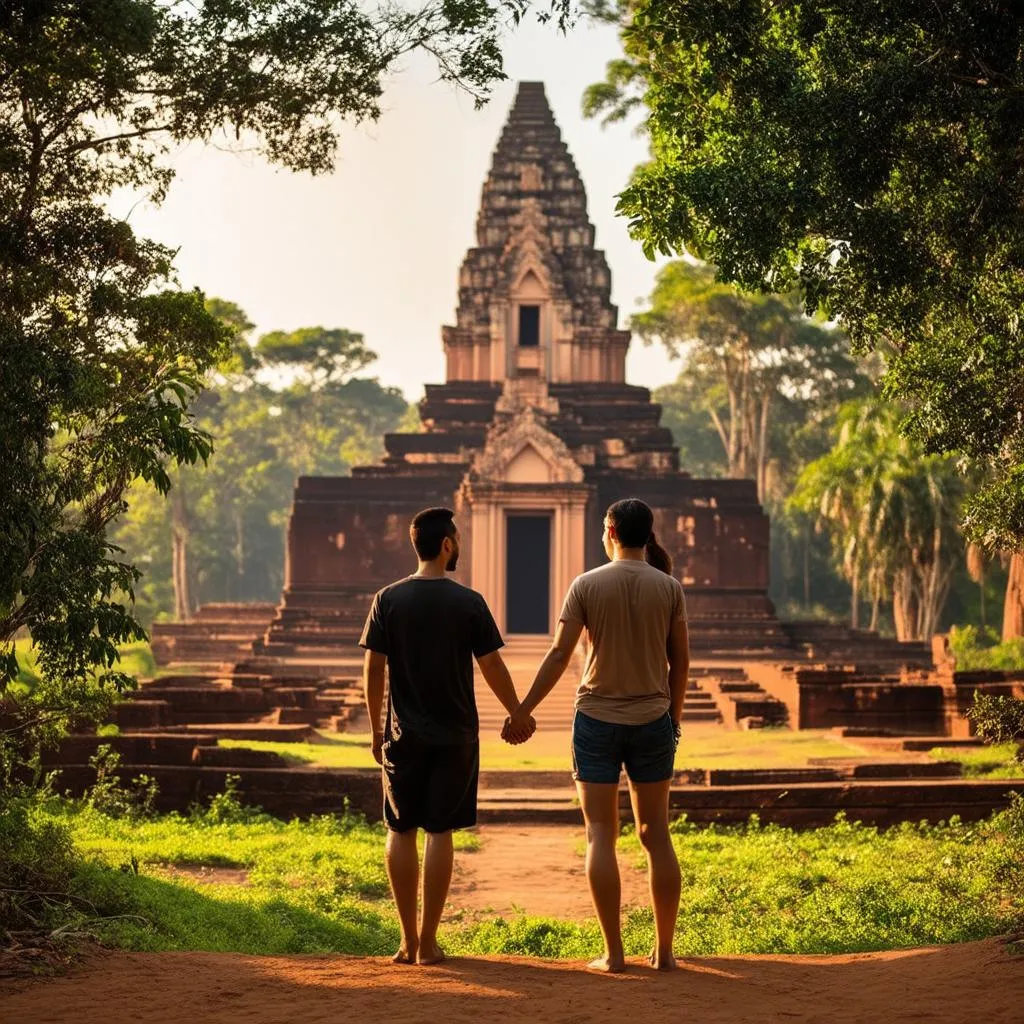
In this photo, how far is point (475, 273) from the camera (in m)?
39.1

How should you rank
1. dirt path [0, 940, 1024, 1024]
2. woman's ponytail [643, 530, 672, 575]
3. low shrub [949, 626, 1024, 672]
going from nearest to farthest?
dirt path [0, 940, 1024, 1024], woman's ponytail [643, 530, 672, 575], low shrub [949, 626, 1024, 672]

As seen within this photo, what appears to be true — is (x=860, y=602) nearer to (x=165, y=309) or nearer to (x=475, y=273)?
(x=475, y=273)

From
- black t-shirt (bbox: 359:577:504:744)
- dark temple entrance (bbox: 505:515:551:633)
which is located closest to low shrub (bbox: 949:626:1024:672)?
dark temple entrance (bbox: 505:515:551:633)

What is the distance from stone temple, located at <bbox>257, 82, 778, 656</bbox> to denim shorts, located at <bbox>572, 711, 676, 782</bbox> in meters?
25.4

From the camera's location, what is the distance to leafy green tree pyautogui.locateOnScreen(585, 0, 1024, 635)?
28.4 ft

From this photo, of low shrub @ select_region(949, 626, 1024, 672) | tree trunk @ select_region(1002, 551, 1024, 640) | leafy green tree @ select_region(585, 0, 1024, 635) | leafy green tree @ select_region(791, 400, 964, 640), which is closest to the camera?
leafy green tree @ select_region(585, 0, 1024, 635)

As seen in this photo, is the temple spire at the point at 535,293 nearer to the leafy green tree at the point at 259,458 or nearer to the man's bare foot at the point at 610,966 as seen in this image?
the leafy green tree at the point at 259,458

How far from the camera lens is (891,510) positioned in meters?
33.5

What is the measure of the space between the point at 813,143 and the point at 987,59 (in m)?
1.06

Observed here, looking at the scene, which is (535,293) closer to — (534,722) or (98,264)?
(98,264)

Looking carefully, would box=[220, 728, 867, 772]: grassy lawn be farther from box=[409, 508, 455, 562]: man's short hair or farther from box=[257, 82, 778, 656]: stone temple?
box=[257, 82, 778, 656]: stone temple

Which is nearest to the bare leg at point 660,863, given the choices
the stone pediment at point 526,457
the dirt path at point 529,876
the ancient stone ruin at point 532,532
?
the dirt path at point 529,876

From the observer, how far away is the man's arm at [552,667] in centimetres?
639

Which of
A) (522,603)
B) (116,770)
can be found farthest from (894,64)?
(522,603)
